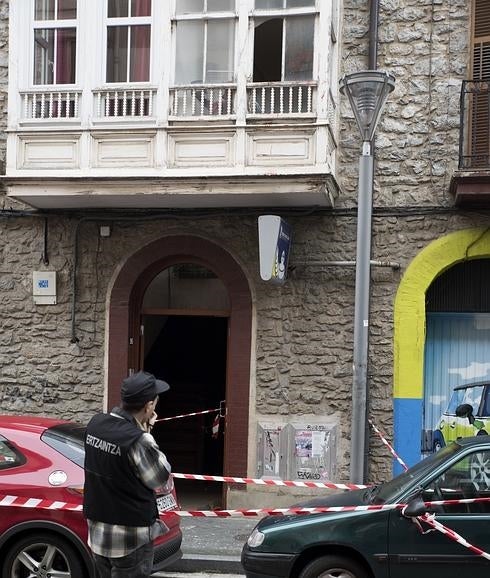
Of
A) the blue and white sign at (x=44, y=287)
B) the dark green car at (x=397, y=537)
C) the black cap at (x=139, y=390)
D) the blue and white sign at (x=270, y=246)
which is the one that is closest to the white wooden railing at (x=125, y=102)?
the blue and white sign at (x=270, y=246)

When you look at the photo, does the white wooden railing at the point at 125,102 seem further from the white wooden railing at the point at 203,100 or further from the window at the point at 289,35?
the window at the point at 289,35

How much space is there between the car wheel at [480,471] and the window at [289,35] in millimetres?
5399

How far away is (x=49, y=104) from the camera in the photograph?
992 centimetres

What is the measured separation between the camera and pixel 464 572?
5449mm

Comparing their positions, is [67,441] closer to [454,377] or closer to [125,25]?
[454,377]

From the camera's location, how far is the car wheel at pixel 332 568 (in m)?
5.62

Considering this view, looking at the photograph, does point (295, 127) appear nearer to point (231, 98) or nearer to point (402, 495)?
point (231, 98)

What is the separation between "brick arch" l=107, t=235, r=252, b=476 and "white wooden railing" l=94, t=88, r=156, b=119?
1.69m

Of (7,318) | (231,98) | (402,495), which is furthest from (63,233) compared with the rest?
(402,495)

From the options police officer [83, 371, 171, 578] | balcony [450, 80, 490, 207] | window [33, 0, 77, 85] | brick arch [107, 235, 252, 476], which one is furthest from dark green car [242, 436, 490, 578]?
window [33, 0, 77, 85]

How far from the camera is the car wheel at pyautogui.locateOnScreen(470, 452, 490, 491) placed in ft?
18.6

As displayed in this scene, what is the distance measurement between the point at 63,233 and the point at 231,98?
300 centimetres

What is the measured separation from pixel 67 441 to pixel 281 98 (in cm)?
498

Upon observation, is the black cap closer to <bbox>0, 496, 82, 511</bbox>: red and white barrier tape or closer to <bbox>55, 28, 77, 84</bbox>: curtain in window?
<bbox>0, 496, 82, 511</bbox>: red and white barrier tape
